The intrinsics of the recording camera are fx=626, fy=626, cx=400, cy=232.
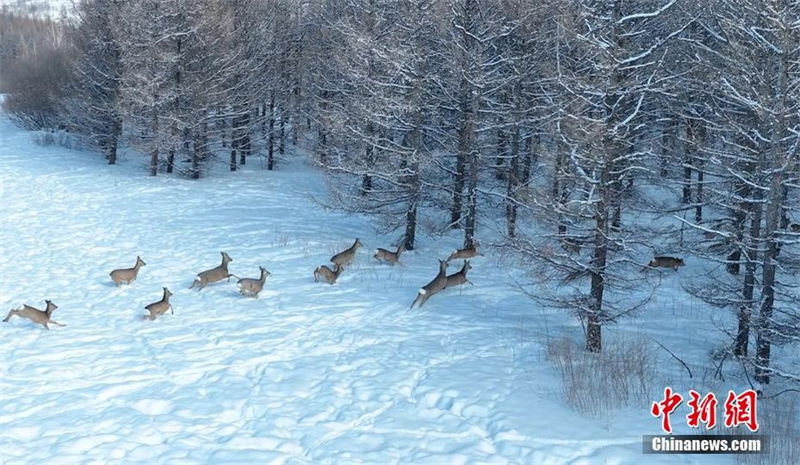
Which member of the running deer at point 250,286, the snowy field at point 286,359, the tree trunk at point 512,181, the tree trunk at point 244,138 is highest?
the tree trunk at point 244,138

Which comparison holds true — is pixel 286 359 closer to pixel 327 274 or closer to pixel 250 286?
pixel 250 286

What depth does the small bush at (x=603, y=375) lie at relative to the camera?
7547mm

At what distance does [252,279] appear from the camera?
12.6 metres

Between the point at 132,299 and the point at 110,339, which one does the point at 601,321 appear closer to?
the point at 110,339

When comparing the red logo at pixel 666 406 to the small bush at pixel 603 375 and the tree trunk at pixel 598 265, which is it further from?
the tree trunk at pixel 598 265

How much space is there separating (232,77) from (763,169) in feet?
72.9

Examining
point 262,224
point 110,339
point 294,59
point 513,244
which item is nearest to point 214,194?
point 262,224

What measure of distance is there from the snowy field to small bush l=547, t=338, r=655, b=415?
0.17 m

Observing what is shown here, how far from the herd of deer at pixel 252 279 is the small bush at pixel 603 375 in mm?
3366

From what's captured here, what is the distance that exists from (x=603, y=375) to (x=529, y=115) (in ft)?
32.1

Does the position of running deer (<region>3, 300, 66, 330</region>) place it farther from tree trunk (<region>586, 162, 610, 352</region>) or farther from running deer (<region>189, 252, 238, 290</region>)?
tree trunk (<region>586, 162, 610, 352</region>)

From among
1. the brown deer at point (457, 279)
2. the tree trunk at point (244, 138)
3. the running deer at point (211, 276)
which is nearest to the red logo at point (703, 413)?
the brown deer at point (457, 279)

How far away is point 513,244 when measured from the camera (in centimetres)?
977

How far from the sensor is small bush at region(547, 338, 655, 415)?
297 inches
